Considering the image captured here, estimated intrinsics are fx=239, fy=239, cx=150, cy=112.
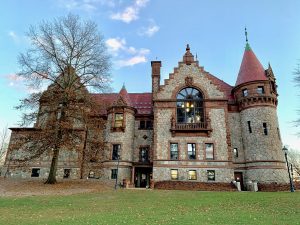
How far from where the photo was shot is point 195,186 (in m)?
26.1

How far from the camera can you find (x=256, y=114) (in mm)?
30234

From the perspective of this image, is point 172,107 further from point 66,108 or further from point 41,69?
point 41,69

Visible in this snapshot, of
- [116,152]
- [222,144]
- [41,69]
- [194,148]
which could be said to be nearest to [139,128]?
[116,152]

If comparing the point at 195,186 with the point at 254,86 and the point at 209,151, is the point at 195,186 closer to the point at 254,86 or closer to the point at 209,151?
the point at 209,151

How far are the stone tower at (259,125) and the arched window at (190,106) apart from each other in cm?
578

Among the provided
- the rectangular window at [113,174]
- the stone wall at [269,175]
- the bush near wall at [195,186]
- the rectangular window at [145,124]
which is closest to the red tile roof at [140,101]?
the rectangular window at [145,124]

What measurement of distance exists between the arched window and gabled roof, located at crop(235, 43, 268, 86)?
680 cm

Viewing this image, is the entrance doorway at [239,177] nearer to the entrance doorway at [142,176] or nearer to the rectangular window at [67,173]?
the entrance doorway at [142,176]

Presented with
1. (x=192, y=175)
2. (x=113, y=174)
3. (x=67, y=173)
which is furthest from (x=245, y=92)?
(x=67, y=173)

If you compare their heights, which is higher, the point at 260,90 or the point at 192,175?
the point at 260,90

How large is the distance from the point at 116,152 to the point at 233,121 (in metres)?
16.0

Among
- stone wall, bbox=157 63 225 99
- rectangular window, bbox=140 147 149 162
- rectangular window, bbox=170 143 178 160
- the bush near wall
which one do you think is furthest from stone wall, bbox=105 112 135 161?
the bush near wall

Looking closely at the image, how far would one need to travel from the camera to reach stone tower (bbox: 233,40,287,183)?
92.5 feet

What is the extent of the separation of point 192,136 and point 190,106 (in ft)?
13.1
